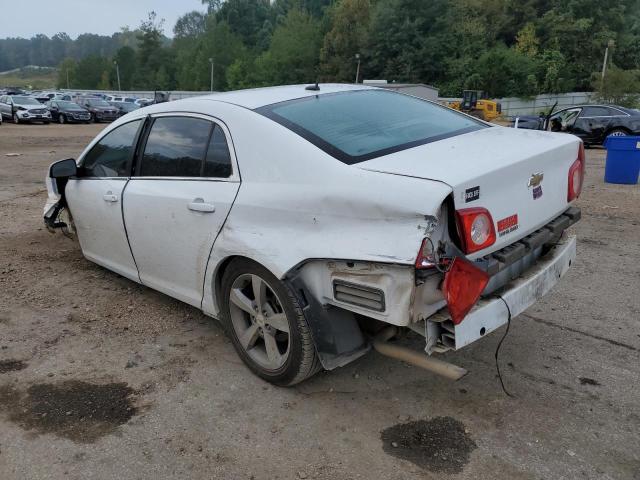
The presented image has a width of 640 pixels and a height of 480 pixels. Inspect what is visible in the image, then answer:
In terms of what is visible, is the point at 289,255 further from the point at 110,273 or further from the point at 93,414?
the point at 110,273

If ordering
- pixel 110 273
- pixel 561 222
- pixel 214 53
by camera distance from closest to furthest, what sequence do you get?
pixel 561 222
pixel 110 273
pixel 214 53

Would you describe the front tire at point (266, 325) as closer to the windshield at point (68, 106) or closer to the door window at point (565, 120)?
the door window at point (565, 120)

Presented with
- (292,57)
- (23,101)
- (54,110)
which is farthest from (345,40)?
(23,101)

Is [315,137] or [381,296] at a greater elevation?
[315,137]

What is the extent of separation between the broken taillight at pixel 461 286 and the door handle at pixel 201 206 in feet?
4.90

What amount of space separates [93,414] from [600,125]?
17.6 m

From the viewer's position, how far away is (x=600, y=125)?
17.1 meters

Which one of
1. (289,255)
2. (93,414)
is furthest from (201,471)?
(289,255)

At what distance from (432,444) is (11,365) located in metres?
2.63

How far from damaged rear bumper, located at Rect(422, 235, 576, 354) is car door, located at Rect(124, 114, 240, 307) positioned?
4.45ft

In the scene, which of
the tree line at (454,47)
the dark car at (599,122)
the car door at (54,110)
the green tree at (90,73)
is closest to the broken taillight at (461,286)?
the dark car at (599,122)

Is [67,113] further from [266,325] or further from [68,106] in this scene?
[266,325]

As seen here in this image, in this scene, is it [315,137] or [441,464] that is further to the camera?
[315,137]

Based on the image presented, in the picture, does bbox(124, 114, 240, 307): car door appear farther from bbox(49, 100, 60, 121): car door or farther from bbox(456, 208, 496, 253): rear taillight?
bbox(49, 100, 60, 121): car door
